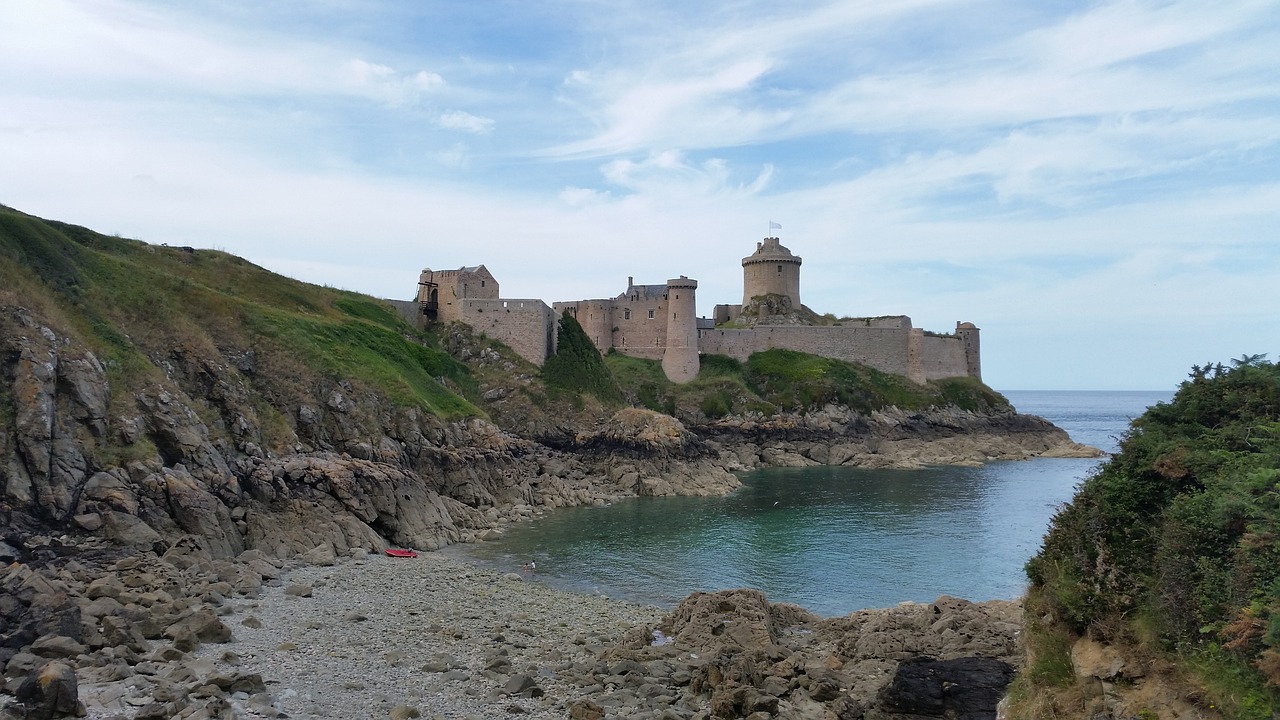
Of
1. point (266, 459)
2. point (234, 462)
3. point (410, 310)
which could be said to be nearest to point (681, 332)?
point (410, 310)

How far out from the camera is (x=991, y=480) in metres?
59.8

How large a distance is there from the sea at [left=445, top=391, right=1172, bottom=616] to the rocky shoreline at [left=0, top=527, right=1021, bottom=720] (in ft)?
15.3

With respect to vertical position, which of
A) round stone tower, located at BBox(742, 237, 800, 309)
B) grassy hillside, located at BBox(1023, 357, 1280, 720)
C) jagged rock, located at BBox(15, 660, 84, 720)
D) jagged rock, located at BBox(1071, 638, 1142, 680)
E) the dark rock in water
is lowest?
the dark rock in water

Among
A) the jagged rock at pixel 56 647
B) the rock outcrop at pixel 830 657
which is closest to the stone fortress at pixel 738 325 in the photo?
the rock outcrop at pixel 830 657

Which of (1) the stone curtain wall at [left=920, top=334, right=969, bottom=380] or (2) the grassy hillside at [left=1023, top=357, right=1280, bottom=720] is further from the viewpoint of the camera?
(1) the stone curtain wall at [left=920, top=334, right=969, bottom=380]

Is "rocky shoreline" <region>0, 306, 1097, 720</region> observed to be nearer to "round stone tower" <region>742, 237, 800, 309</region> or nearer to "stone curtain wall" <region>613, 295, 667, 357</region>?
"stone curtain wall" <region>613, 295, 667, 357</region>

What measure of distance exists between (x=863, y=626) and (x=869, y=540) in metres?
16.3

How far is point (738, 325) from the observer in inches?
3435

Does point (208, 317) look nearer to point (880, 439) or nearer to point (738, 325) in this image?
point (880, 439)

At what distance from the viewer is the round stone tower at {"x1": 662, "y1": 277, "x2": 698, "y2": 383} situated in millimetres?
76438

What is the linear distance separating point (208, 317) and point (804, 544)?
2996cm

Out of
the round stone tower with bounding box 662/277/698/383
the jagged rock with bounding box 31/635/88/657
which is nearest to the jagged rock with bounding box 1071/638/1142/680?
the jagged rock with bounding box 31/635/88/657

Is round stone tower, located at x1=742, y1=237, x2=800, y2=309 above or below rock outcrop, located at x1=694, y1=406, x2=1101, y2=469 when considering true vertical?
above

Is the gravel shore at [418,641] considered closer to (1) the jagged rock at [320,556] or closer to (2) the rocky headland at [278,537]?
(2) the rocky headland at [278,537]
